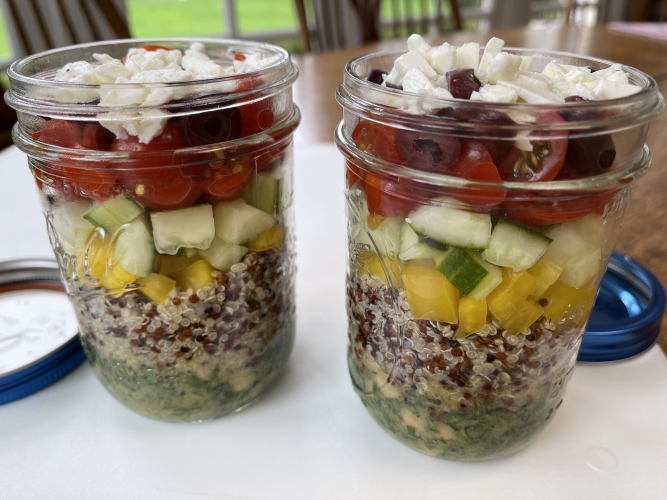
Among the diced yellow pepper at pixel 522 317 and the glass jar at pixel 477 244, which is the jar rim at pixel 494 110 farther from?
the diced yellow pepper at pixel 522 317

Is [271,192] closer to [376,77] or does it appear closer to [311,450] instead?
[376,77]

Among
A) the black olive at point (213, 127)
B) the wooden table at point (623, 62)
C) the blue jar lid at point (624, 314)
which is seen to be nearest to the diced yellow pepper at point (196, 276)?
the black olive at point (213, 127)

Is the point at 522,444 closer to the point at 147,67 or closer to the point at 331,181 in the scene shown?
the point at 147,67

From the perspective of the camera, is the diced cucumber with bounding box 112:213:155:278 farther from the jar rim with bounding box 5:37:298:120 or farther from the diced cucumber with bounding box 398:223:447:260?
the diced cucumber with bounding box 398:223:447:260

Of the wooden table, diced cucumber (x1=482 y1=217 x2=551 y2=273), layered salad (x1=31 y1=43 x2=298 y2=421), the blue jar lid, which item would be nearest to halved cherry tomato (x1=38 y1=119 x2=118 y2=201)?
layered salad (x1=31 y1=43 x2=298 y2=421)

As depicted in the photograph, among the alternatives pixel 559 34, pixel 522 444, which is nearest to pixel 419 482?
pixel 522 444

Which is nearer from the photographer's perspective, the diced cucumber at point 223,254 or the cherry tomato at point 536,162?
the cherry tomato at point 536,162

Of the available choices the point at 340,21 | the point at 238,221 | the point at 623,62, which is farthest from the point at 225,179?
the point at 340,21
